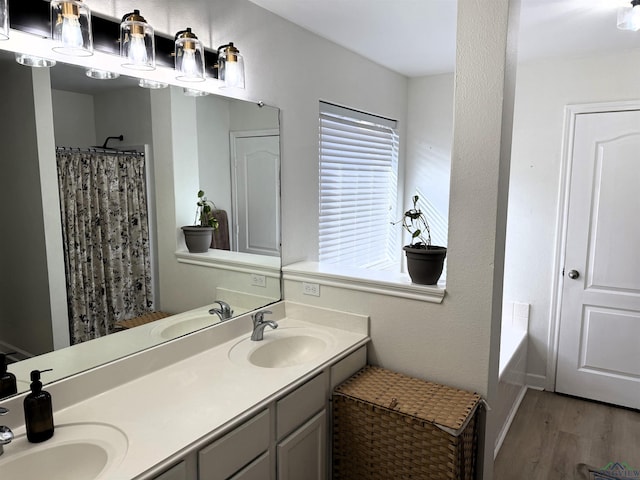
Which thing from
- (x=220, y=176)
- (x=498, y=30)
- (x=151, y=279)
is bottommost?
(x=151, y=279)

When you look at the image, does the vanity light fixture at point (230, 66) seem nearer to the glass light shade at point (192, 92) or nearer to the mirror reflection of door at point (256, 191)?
the glass light shade at point (192, 92)

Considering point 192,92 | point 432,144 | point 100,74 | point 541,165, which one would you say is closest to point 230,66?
point 192,92

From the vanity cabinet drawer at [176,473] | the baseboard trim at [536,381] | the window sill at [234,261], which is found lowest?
the baseboard trim at [536,381]

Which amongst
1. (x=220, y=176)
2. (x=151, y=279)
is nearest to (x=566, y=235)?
(x=220, y=176)

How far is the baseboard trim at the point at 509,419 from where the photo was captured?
8.66ft

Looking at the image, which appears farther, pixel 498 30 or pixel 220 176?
pixel 220 176

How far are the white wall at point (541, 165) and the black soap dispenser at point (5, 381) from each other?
317cm

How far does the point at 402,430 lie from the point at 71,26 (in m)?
1.86

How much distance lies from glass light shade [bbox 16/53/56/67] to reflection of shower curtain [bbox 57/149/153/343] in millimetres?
273

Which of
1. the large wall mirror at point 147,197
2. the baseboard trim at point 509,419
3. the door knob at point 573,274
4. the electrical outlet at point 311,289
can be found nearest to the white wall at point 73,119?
the large wall mirror at point 147,197

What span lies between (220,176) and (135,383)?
99 cm

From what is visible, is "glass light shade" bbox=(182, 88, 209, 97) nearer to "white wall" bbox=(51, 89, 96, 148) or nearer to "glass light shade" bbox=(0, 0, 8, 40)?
"white wall" bbox=(51, 89, 96, 148)

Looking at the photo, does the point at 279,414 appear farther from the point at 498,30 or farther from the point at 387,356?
the point at 498,30

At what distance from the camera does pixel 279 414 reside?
5.32ft
